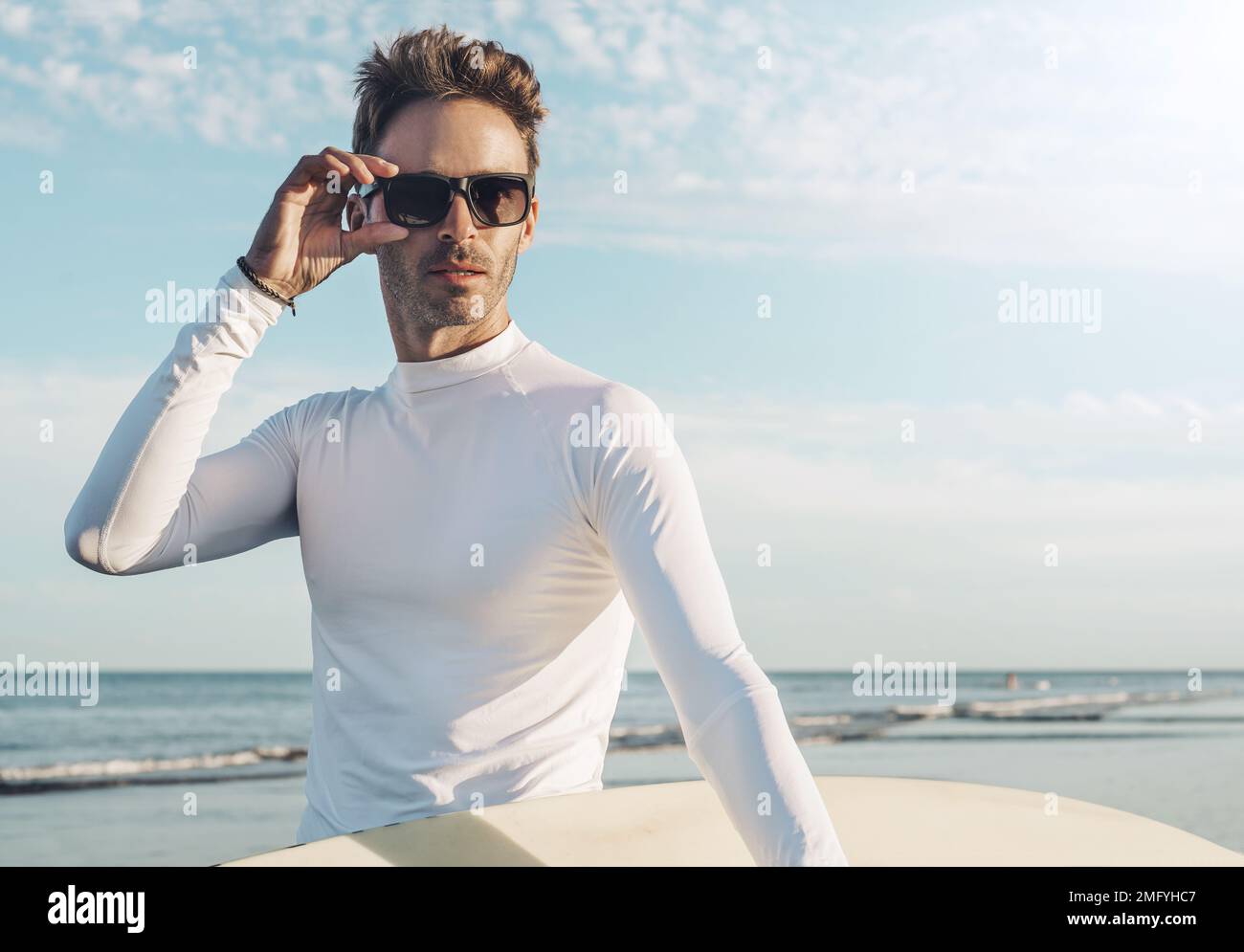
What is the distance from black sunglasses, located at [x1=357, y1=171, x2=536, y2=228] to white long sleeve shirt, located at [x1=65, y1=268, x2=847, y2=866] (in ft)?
0.87

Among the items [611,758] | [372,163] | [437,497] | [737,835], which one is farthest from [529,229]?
[611,758]

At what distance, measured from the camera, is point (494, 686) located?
1794 millimetres

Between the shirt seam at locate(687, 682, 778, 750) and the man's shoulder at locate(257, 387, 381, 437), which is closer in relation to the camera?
the shirt seam at locate(687, 682, 778, 750)

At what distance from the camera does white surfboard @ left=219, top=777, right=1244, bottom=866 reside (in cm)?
173

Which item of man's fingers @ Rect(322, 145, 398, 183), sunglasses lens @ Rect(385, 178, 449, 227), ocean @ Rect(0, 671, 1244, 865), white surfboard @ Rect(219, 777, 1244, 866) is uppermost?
man's fingers @ Rect(322, 145, 398, 183)

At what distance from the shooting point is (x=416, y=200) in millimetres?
1985

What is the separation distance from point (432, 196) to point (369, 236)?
13cm

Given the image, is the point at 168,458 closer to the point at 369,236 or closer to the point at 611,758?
the point at 369,236

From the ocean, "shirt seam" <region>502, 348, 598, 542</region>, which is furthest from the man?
the ocean

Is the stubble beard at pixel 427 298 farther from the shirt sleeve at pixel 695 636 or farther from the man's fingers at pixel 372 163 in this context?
the shirt sleeve at pixel 695 636

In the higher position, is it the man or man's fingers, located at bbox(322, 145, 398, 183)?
man's fingers, located at bbox(322, 145, 398, 183)

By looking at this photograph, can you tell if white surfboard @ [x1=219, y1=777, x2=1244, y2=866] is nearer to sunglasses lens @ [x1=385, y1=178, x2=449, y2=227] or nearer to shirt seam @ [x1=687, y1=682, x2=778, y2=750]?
shirt seam @ [x1=687, y1=682, x2=778, y2=750]
